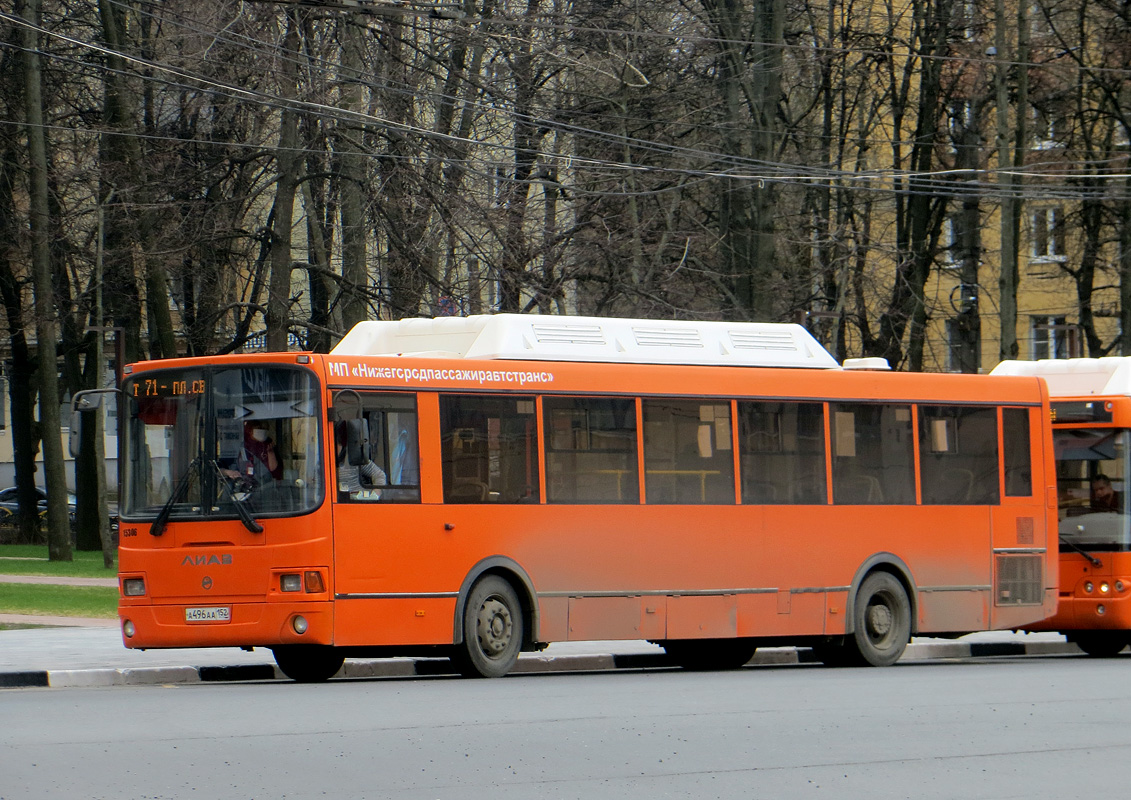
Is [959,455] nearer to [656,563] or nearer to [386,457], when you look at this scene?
[656,563]

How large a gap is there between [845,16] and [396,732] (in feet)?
100

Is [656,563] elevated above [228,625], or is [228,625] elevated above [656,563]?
[656,563]

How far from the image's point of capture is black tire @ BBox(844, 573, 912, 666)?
17.8m

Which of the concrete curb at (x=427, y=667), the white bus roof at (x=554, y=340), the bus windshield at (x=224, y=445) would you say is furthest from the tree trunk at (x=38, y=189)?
the bus windshield at (x=224, y=445)

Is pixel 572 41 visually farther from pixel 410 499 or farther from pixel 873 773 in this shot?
pixel 873 773

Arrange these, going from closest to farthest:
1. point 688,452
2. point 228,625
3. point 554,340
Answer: point 228,625
point 554,340
point 688,452

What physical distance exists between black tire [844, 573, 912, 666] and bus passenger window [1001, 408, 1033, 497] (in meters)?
1.78

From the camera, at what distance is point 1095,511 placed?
64.5 ft

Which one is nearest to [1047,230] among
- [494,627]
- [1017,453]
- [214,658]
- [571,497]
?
[1017,453]

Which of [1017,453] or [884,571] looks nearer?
[884,571]

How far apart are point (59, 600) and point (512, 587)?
12.2 m

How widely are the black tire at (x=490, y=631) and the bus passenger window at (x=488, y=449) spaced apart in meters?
0.74

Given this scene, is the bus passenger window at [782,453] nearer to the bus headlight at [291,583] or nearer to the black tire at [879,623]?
the black tire at [879,623]

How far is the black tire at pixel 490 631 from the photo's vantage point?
49.3 ft
